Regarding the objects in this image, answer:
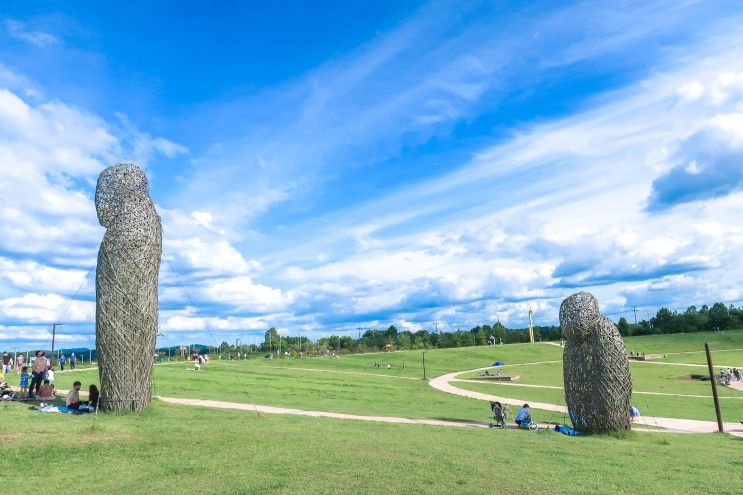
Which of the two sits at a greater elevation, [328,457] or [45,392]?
[45,392]

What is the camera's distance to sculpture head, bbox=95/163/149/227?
17.5 metres

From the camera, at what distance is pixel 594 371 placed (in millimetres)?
20328

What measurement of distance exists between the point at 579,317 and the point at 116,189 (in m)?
16.8

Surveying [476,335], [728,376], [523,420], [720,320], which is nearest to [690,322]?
[720,320]

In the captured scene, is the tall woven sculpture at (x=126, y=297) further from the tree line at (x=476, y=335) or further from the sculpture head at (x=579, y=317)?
the tree line at (x=476, y=335)

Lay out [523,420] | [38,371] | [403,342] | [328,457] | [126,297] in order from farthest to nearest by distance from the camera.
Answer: [403,342] → [523,420] → [38,371] → [126,297] → [328,457]

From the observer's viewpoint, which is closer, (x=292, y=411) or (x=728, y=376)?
(x=292, y=411)

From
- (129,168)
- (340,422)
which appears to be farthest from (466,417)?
(129,168)

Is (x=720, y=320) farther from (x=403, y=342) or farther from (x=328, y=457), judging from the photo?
(x=328, y=457)

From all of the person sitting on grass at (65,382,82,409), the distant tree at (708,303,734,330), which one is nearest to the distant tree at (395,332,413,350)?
the distant tree at (708,303,734,330)

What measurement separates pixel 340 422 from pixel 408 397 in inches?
596

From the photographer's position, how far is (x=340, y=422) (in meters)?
18.6

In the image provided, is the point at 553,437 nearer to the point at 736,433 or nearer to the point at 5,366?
the point at 736,433

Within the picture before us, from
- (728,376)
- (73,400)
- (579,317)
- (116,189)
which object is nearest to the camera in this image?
(73,400)
